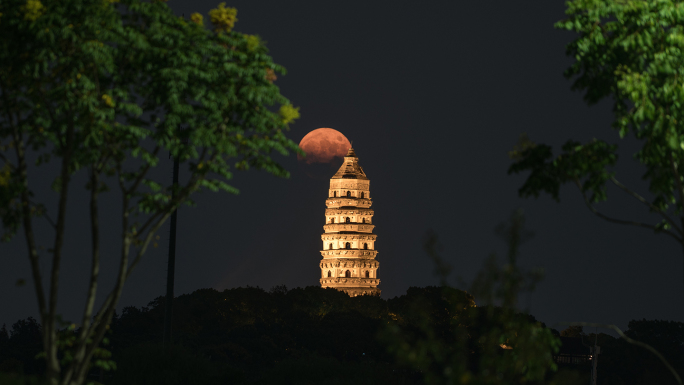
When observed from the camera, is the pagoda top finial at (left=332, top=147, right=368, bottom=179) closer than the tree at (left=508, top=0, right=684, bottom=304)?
No

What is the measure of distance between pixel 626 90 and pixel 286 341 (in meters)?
74.9

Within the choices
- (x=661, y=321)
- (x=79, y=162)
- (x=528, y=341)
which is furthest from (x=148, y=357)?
(x=661, y=321)

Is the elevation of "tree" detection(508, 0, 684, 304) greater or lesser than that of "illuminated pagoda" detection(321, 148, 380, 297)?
lesser

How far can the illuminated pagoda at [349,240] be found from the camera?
152625mm

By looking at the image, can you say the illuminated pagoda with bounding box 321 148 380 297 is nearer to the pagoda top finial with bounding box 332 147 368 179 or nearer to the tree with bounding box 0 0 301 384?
the pagoda top finial with bounding box 332 147 368 179

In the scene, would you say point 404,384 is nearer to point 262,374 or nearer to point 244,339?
point 262,374

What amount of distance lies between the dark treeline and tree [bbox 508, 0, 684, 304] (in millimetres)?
33539

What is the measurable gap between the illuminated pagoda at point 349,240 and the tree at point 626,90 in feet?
427

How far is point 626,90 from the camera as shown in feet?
63.6

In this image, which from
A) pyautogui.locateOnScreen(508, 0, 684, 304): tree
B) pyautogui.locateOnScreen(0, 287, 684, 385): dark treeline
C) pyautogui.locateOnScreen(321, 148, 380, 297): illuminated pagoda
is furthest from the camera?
pyautogui.locateOnScreen(321, 148, 380, 297): illuminated pagoda

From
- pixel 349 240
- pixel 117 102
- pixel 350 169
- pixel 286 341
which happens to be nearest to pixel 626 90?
pixel 117 102

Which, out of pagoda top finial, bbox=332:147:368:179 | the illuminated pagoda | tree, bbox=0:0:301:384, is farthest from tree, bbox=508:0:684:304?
pagoda top finial, bbox=332:147:368:179

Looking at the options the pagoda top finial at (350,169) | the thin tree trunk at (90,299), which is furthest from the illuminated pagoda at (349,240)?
the thin tree trunk at (90,299)

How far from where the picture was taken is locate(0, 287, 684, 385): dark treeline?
176 ft
